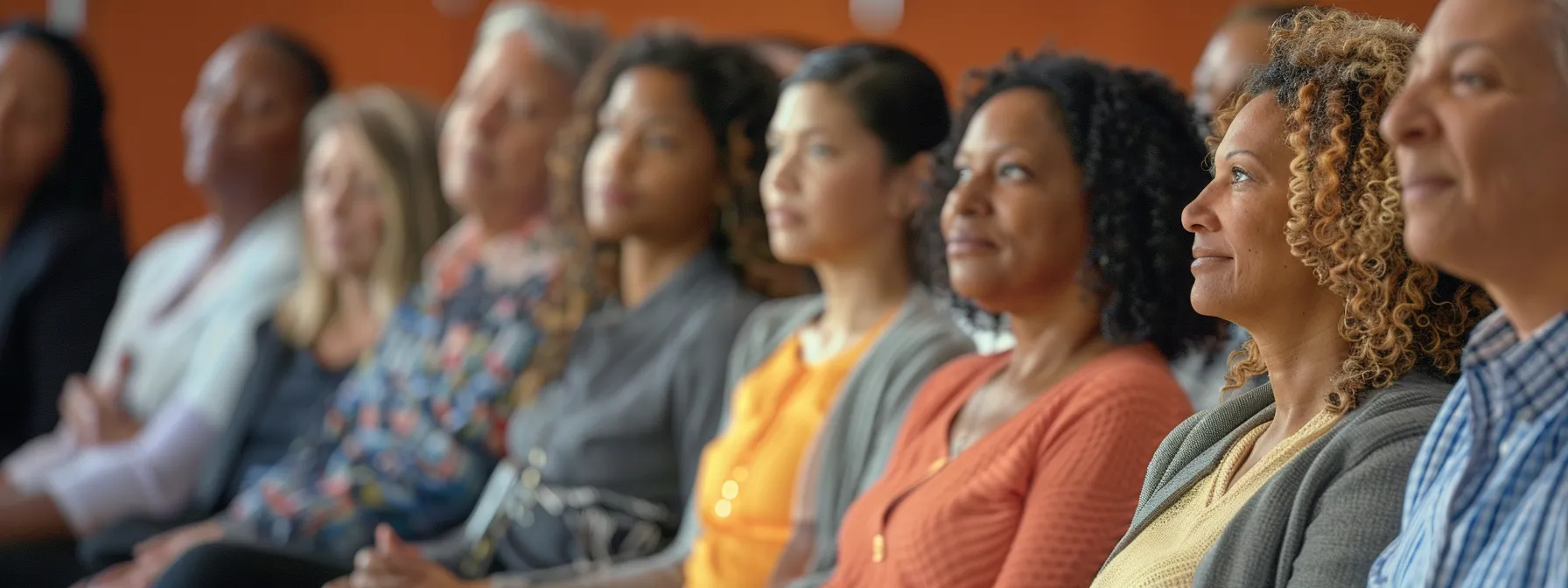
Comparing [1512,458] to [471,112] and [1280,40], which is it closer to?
[1280,40]

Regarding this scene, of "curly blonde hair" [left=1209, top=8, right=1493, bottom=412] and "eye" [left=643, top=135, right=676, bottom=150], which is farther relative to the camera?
"eye" [left=643, top=135, right=676, bottom=150]

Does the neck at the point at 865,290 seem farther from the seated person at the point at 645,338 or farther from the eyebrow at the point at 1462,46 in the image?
the eyebrow at the point at 1462,46

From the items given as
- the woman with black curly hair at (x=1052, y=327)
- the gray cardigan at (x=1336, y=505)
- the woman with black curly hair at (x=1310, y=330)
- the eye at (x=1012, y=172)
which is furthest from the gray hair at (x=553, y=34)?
the gray cardigan at (x=1336, y=505)

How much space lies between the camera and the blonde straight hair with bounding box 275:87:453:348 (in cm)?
375

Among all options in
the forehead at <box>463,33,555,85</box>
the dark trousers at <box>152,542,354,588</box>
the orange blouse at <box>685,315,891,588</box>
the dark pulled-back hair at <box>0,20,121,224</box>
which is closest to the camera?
the orange blouse at <box>685,315,891,588</box>

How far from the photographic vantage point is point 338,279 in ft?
12.5

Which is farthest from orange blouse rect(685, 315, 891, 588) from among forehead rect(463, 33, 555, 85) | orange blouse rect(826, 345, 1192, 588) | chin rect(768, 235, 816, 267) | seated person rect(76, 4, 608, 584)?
forehead rect(463, 33, 555, 85)

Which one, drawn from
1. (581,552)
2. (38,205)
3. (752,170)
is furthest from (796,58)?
(38,205)

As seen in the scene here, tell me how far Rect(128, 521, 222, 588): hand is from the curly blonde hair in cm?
230

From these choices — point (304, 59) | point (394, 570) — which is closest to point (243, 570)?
point (394, 570)

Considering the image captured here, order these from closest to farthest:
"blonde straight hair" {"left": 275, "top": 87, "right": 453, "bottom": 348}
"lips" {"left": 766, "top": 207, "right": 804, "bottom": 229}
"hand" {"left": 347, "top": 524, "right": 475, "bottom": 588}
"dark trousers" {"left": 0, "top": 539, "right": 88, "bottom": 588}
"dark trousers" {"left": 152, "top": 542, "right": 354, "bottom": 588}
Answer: "lips" {"left": 766, "top": 207, "right": 804, "bottom": 229} < "hand" {"left": 347, "top": 524, "right": 475, "bottom": 588} < "dark trousers" {"left": 152, "top": 542, "right": 354, "bottom": 588} < "dark trousers" {"left": 0, "top": 539, "right": 88, "bottom": 588} < "blonde straight hair" {"left": 275, "top": 87, "right": 453, "bottom": 348}

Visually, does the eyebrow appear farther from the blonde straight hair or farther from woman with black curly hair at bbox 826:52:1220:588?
the blonde straight hair

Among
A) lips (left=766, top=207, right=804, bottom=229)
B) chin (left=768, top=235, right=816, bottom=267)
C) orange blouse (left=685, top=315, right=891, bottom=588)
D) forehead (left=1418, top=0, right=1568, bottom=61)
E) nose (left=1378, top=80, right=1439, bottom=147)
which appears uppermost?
forehead (left=1418, top=0, right=1568, bottom=61)

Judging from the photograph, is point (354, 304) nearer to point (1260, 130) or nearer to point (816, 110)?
point (816, 110)
